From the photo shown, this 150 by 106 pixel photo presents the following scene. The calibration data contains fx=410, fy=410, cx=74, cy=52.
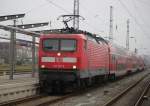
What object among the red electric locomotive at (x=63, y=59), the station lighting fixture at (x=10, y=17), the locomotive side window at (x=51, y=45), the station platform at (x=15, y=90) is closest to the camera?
the station platform at (x=15, y=90)

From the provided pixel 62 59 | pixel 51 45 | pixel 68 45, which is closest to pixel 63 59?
pixel 62 59

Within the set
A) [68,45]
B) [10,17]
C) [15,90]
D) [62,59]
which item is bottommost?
[15,90]

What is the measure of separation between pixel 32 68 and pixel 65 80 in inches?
127

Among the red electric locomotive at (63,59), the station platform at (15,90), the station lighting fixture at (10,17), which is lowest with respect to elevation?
the station platform at (15,90)

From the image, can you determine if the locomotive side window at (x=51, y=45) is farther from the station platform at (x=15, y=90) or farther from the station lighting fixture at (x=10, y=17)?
the station lighting fixture at (x=10, y=17)

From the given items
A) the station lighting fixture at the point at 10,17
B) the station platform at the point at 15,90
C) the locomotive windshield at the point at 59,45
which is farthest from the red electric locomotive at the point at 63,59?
the station lighting fixture at the point at 10,17

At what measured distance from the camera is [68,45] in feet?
64.0

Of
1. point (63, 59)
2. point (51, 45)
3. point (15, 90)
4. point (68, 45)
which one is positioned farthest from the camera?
point (51, 45)

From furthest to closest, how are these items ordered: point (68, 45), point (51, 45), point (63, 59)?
point (51, 45) < point (68, 45) < point (63, 59)

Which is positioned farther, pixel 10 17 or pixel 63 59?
pixel 10 17

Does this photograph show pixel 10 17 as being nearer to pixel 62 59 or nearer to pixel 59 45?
pixel 59 45

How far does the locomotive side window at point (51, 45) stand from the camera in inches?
771

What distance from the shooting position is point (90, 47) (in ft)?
70.7

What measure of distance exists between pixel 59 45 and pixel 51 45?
16.6 inches
